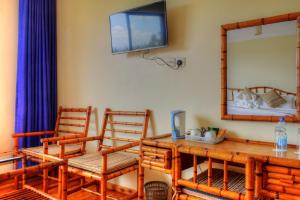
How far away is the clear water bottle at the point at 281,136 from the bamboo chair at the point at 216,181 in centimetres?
25

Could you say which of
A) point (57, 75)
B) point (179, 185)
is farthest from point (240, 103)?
point (57, 75)

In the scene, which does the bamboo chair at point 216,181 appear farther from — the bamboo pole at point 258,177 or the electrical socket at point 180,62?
the electrical socket at point 180,62

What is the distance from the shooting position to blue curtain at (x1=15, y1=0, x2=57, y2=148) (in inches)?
117

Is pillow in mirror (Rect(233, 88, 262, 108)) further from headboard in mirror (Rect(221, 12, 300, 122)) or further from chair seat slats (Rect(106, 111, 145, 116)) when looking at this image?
chair seat slats (Rect(106, 111, 145, 116))

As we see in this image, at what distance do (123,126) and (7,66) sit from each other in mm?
1550

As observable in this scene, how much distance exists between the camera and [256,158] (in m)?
1.39

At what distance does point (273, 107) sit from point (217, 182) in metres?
0.64

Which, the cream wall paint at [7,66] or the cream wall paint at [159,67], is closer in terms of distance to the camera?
the cream wall paint at [159,67]

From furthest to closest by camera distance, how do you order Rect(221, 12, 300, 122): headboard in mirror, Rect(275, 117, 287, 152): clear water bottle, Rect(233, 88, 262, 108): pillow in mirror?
Rect(233, 88, 262, 108): pillow in mirror → Rect(221, 12, 300, 122): headboard in mirror → Rect(275, 117, 287, 152): clear water bottle

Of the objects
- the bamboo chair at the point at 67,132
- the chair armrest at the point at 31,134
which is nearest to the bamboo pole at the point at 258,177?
the bamboo chair at the point at 67,132

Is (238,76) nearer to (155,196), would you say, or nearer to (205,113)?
(205,113)

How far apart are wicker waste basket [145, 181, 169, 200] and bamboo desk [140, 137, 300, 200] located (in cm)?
45

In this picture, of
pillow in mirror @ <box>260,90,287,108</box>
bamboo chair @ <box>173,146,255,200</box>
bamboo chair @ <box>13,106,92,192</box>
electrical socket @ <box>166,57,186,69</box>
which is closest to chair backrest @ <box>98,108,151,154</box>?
bamboo chair @ <box>13,106,92,192</box>

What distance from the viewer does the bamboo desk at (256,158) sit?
1313 mm
